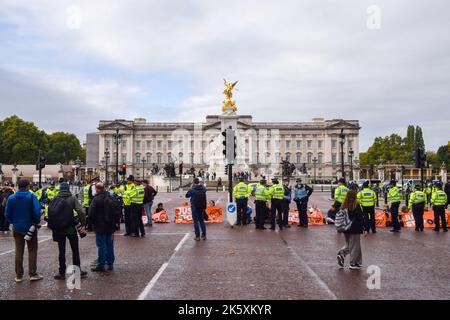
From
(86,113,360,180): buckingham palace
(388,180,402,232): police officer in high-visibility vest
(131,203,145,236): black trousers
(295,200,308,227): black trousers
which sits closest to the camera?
(131,203,145,236): black trousers

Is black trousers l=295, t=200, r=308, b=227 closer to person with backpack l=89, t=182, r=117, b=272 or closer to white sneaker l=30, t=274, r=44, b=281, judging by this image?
person with backpack l=89, t=182, r=117, b=272

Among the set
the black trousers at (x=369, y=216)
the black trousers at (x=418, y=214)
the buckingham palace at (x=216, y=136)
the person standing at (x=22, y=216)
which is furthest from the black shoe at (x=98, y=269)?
the buckingham palace at (x=216, y=136)

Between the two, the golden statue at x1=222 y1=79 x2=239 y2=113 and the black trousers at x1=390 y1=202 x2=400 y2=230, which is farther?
the golden statue at x1=222 y1=79 x2=239 y2=113

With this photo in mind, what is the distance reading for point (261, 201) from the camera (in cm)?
1967

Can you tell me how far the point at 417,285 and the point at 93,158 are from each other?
96.2 meters

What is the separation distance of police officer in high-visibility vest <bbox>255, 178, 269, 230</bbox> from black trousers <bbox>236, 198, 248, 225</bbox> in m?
1.10

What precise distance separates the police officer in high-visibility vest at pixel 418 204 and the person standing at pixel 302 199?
3.74 m

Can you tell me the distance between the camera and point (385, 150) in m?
145

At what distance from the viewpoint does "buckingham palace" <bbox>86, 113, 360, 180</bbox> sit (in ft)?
477

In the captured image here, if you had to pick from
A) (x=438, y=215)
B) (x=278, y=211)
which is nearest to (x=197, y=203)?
(x=278, y=211)

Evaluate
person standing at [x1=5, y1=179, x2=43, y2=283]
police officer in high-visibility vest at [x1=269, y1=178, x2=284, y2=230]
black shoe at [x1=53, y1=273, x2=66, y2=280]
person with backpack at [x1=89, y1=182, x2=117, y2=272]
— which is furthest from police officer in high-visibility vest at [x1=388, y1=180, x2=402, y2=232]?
person standing at [x1=5, y1=179, x2=43, y2=283]

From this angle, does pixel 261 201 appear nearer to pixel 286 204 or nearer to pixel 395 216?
pixel 286 204

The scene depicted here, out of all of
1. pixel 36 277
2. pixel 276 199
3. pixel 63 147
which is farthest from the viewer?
pixel 63 147

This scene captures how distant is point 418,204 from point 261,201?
581 centimetres
